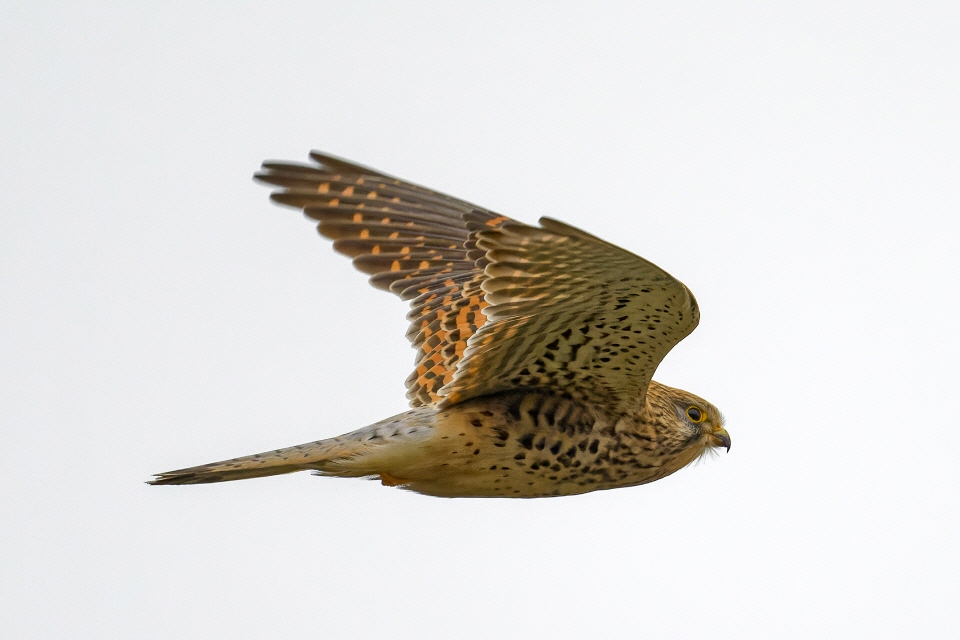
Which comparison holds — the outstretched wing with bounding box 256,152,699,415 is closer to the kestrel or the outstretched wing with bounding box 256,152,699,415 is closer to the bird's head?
the kestrel

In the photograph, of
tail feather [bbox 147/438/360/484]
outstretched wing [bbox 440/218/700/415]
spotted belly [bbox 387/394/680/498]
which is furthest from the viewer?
spotted belly [bbox 387/394/680/498]

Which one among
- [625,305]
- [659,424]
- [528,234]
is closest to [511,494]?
[659,424]

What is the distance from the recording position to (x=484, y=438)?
269 inches

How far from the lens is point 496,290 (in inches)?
237

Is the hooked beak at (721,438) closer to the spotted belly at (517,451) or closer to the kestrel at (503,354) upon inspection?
the kestrel at (503,354)

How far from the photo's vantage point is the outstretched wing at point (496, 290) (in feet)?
19.3

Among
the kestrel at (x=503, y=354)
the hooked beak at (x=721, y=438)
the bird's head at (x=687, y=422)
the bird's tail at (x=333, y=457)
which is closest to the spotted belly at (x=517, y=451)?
the kestrel at (x=503, y=354)

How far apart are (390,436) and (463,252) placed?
67.1 inches

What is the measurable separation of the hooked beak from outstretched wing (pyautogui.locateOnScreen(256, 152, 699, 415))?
33.3 inches

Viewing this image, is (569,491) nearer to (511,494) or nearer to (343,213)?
(511,494)

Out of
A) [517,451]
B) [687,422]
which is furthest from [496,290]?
[687,422]

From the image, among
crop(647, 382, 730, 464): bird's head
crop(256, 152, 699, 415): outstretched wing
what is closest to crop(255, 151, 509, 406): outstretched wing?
crop(256, 152, 699, 415): outstretched wing

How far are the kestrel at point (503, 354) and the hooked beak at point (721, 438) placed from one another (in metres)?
0.01

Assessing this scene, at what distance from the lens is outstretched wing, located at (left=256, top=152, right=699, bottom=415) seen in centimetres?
588
